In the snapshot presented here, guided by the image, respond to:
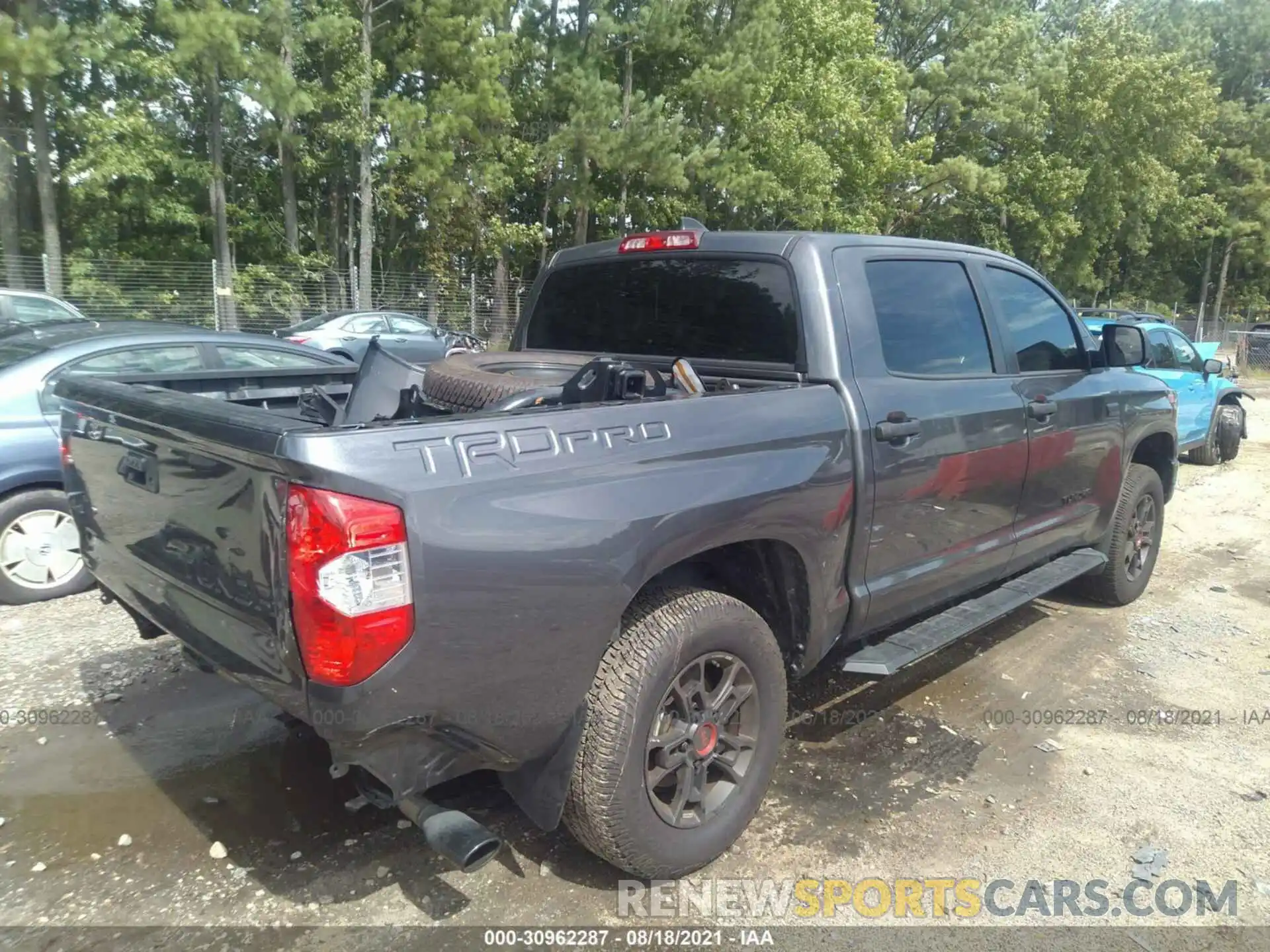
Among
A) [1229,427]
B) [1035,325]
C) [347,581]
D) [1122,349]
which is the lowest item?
[1229,427]

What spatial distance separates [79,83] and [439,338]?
31.6 feet

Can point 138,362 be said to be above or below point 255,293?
below

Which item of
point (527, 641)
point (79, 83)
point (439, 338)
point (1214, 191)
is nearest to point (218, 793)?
point (527, 641)

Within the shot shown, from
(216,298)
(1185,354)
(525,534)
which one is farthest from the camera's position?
(216,298)

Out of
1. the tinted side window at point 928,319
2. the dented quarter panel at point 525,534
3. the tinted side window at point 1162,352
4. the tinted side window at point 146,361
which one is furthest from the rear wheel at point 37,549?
the tinted side window at point 1162,352

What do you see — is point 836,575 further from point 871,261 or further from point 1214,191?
point 1214,191

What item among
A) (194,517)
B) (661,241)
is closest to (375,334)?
(661,241)

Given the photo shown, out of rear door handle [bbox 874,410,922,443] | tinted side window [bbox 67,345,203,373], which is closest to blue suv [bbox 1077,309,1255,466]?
rear door handle [bbox 874,410,922,443]

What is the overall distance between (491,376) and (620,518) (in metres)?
1.09

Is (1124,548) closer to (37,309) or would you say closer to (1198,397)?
(1198,397)

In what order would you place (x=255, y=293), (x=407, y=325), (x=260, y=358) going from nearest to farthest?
(x=260, y=358), (x=407, y=325), (x=255, y=293)

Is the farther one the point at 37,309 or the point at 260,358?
the point at 37,309

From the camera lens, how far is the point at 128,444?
8.81 feet

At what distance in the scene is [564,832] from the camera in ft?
10.1
